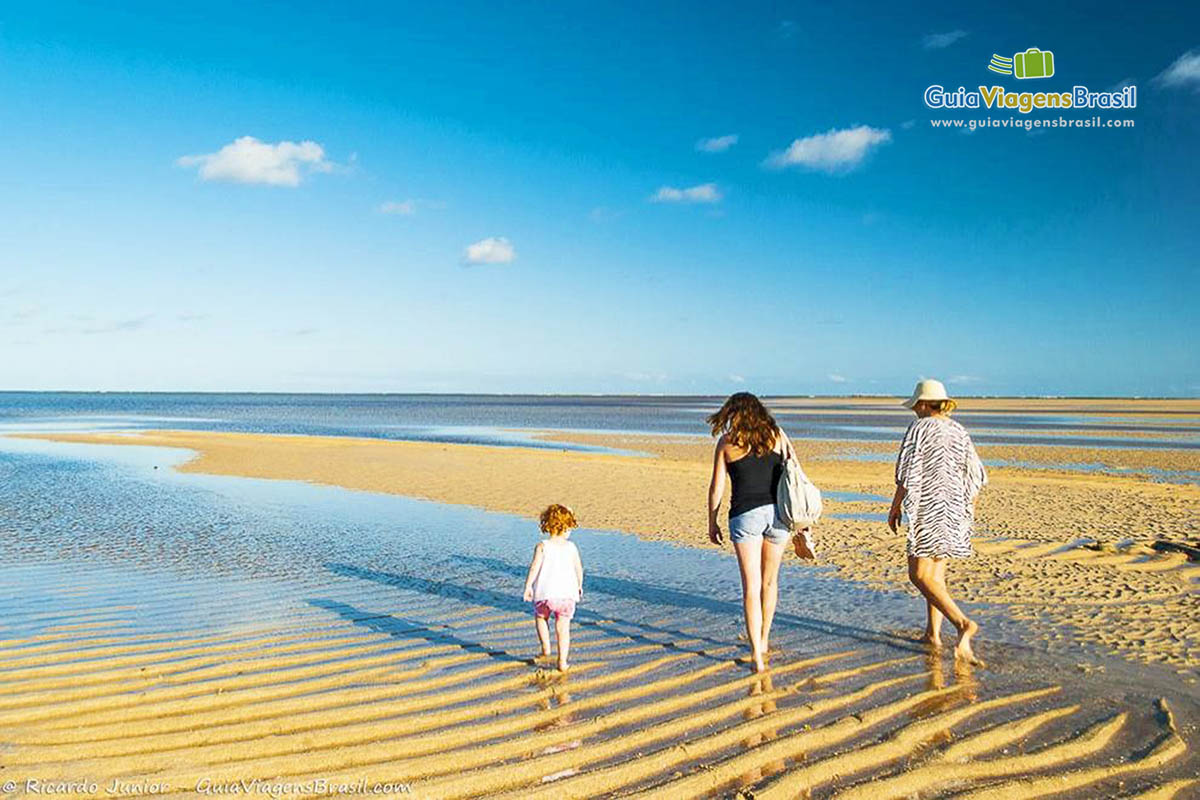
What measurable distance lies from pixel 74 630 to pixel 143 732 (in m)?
3.10

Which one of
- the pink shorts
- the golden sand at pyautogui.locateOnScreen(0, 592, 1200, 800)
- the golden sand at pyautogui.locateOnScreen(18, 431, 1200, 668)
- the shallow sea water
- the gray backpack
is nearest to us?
the golden sand at pyautogui.locateOnScreen(0, 592, 1200, 800)

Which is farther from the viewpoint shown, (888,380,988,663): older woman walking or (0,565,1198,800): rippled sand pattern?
(888,380,988,663): older woman walking

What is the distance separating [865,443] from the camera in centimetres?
3559

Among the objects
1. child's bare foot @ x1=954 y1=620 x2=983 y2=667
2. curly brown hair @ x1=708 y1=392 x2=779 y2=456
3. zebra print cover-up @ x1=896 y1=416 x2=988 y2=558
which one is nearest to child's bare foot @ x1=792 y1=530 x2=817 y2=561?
curly brown hair @ x1=708 y1=392 x2=779 y2=456

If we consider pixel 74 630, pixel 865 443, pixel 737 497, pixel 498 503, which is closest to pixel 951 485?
pixel 737 497

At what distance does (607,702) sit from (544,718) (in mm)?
499

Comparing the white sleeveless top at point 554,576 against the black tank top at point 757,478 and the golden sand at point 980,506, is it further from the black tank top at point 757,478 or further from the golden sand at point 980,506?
the golden sand at point 980,506

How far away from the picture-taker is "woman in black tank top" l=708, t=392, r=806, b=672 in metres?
6.15

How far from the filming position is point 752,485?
6.19 meters

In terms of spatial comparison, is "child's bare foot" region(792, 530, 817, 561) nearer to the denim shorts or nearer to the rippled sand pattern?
the denim shorts

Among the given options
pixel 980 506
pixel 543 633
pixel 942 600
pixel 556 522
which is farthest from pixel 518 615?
pixel 980 506

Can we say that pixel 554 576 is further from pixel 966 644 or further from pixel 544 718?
pixel 966 644

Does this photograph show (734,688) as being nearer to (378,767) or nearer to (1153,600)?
(378,767)

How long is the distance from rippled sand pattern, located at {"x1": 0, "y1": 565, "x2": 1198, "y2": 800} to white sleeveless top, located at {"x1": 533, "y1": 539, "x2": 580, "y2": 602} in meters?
0.54
